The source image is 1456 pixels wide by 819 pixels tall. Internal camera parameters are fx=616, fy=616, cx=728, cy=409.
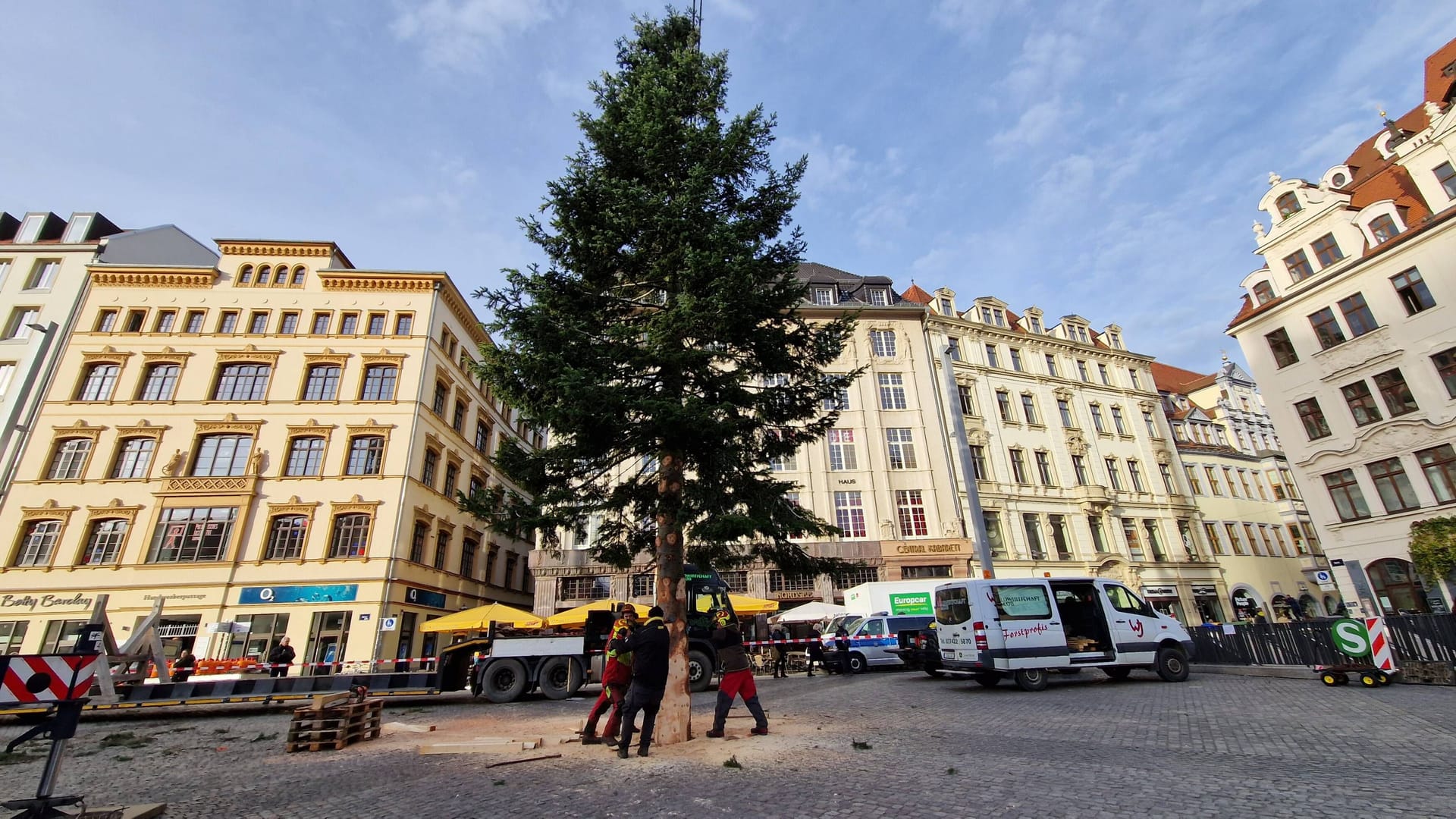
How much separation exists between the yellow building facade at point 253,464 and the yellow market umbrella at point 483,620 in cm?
462

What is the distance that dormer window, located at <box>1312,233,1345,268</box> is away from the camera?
26.4m

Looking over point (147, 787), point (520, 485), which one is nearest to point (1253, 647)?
point (520, 485)

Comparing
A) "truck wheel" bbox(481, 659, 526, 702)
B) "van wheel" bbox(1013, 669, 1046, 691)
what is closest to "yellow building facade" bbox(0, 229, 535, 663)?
"truck wheel" bbox(481, 659, 526, 702)

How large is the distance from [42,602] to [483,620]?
18.1m

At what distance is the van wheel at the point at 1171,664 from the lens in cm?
1432

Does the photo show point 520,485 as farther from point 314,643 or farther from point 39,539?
point 39,539

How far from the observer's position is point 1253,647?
1658 cm

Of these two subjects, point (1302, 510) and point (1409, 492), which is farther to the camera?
point (1302, 510)

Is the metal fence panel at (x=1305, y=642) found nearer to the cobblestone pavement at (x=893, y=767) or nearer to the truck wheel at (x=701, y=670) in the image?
the cobblestone pavement at (x=893, y=767)

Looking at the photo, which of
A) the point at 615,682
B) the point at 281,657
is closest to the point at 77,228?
the point at 281,657

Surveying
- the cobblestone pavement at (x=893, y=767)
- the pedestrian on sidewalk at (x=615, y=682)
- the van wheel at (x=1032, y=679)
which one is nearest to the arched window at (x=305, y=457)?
the cobblestone pavement at (x=893, y=767)

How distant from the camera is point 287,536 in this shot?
25.0 meters

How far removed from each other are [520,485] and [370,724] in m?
4.30

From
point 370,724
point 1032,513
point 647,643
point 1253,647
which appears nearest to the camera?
point 647,643
